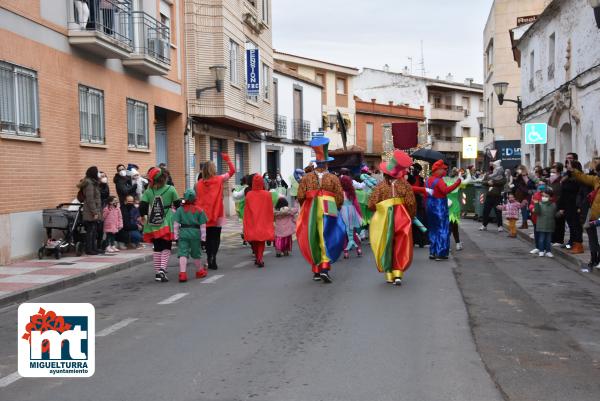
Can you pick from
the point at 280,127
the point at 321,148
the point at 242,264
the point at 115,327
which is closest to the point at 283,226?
the point at 242,264

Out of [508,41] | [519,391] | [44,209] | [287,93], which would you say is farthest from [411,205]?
[508,41]

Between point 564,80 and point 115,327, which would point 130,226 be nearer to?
point 115,327

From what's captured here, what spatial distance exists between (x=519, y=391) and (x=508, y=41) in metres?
37.3

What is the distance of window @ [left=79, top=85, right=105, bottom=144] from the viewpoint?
49.2ft

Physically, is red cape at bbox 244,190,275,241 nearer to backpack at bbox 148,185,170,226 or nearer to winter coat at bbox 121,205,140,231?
backpack at bbox 148,185,170,226

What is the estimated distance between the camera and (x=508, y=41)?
38812 mm

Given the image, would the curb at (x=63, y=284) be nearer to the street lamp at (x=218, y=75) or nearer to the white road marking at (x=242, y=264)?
the white road marking at (x=242, y=264)

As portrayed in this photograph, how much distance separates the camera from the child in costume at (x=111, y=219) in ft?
43.4

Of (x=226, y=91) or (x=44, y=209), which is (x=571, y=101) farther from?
(x=44, y=209)

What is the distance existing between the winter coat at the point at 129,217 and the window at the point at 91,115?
2.16 meters

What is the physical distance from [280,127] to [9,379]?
2792cm

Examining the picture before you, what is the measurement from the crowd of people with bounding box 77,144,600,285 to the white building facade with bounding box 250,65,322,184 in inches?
617

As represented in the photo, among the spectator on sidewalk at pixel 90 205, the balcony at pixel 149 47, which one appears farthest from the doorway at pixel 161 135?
the spectator on sidewalk at pixel 90 205

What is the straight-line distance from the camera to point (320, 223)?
9578 mm
